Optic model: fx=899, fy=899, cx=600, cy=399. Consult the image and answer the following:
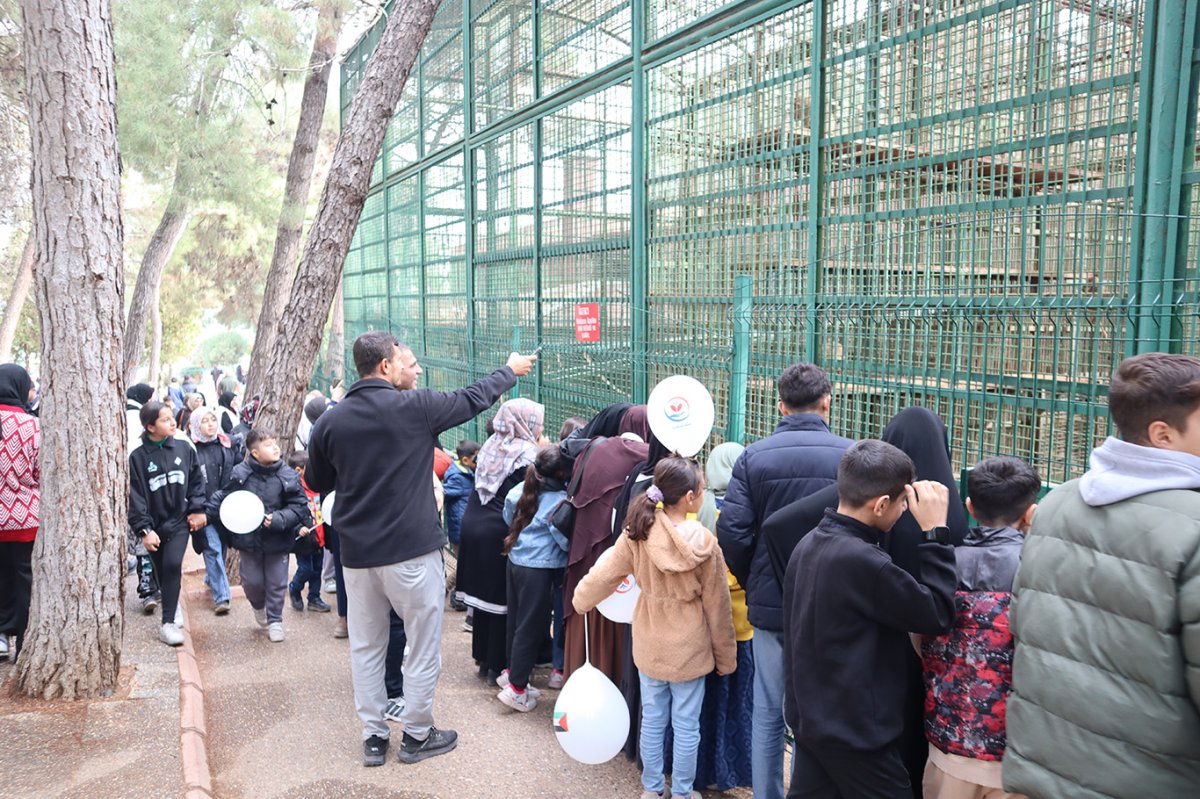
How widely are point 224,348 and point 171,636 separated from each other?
61.1 meters

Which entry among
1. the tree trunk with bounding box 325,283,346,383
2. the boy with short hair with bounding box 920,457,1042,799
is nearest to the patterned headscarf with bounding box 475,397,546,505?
the boy with short hair with bounding box 920,457,1042,799

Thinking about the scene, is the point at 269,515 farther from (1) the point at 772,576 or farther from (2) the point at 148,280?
(2) the point at 148,280

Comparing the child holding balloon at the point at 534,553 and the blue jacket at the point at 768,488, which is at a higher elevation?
the blue jacket at the point at 768,488

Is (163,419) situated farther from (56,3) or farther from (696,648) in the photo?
(696,648)

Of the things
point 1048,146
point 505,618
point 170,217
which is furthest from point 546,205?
point 170,217

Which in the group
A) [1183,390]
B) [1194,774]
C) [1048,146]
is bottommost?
[1194,774]

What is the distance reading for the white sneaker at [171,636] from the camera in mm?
5762

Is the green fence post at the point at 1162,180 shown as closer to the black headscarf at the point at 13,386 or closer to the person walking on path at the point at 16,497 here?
the person walking on path at the point at 16,497

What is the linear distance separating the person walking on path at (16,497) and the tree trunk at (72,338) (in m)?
0.29

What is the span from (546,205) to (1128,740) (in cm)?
596

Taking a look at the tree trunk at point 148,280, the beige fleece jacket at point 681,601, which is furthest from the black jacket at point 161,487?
the tree trunk at point 148,280

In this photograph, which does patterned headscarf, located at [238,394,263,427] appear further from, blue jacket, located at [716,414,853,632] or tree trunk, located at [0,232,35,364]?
tree trunk, located at [0,232,35,364]

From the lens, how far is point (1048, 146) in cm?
345

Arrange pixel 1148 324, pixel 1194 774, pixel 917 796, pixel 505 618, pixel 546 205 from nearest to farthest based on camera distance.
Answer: pixel 1194 774 < pixel 917 796 < pixel 1148 324 < pixel 505 618 < pixel 546 205
